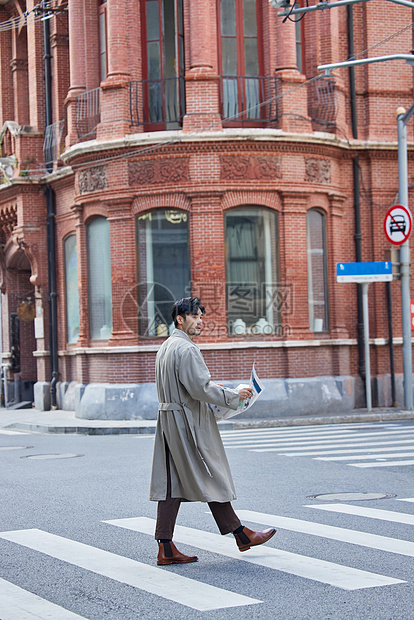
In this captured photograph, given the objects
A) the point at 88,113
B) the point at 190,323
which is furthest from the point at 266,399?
the point at 190,323

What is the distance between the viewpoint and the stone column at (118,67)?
21.3 meters

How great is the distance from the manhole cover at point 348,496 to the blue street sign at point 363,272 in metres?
11.2

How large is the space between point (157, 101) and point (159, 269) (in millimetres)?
3852

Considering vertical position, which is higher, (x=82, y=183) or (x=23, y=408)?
(x=82, y=183)

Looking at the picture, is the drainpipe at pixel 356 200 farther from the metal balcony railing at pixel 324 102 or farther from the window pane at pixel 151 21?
the window pane at pixel 151 21

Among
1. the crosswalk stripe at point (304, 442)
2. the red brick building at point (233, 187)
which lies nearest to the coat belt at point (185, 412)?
the crosswalk stripe at point (304, 442)

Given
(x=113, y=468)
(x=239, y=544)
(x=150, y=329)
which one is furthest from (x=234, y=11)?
(x=239, y=544)

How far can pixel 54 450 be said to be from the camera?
50.3ft

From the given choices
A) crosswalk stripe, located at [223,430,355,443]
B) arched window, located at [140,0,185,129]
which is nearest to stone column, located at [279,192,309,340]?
arched window, located at [140,0,185,129]

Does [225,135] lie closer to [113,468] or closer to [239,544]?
[113,468]

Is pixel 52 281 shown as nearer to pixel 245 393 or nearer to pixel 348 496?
pixel 348 496

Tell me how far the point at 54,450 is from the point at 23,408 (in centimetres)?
1224

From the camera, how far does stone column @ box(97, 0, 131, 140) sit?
21312 millimetres

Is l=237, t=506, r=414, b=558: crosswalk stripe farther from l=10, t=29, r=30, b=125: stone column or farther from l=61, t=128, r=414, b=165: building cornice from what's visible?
l=10, t=29, r=30, b=125: stone column
